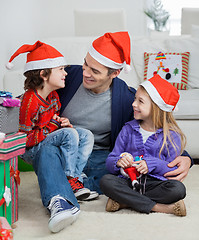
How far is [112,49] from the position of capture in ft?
6.51

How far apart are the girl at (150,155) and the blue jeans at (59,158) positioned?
150 mm

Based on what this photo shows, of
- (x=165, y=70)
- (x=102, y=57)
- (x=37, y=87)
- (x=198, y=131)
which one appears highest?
(x=102, y=57)

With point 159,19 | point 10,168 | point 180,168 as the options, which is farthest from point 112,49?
point 159,19

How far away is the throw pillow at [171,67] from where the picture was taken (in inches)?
119

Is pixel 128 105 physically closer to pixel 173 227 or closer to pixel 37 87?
pixel 37 87

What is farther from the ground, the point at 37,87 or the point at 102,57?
the point at 102,57

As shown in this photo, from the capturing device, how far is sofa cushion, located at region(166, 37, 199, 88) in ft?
10.0

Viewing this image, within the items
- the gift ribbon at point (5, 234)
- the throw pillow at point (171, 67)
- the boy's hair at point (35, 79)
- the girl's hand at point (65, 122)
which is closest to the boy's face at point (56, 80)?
the boy's hair at point (35, 79)

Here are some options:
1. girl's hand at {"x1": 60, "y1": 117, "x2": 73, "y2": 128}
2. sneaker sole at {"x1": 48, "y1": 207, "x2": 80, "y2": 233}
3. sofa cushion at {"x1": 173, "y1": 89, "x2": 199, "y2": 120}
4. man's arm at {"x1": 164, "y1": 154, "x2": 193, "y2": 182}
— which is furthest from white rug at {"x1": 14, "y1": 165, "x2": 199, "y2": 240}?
sofa cushion at {"x1": 173, "y1": 89, "x2": 199, "y2": 120}

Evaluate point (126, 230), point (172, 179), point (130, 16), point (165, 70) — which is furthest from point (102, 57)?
point (130, 16)

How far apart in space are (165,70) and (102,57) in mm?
1158

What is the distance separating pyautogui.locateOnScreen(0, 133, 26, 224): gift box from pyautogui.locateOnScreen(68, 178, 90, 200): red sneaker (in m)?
0.31

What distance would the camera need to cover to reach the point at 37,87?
75.9 inches

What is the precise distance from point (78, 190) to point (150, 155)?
369mm
